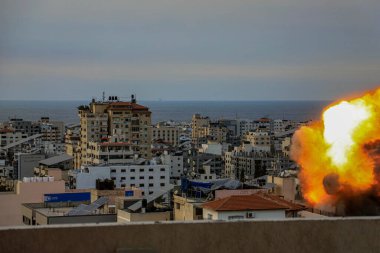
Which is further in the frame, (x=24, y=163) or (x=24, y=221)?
(x=24, y=163)

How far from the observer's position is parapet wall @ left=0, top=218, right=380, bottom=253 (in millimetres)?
3453

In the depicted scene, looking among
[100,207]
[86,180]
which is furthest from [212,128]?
[100,207]

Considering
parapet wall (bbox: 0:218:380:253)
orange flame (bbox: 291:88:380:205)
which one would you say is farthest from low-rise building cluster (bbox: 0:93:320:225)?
parapet wall (bbox: 0:218:380:253)

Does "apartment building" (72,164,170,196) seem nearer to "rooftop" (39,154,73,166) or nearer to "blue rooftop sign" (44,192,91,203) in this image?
"rooftop" (39,154,73,166)

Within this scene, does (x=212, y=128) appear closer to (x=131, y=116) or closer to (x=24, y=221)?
(x=131, y=116)

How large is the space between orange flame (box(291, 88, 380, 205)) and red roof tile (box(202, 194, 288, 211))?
466 centimetres

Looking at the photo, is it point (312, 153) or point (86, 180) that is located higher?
point (312, 153)

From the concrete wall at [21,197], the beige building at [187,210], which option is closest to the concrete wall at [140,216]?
the beige building at [187,210]

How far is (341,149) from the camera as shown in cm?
568

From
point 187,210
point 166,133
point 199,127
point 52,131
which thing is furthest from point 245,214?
point 199,127

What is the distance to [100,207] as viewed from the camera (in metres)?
16.7

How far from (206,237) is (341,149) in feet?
7.46

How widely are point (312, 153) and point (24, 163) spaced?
3392 centimetres

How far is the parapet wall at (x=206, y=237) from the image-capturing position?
3.45m
